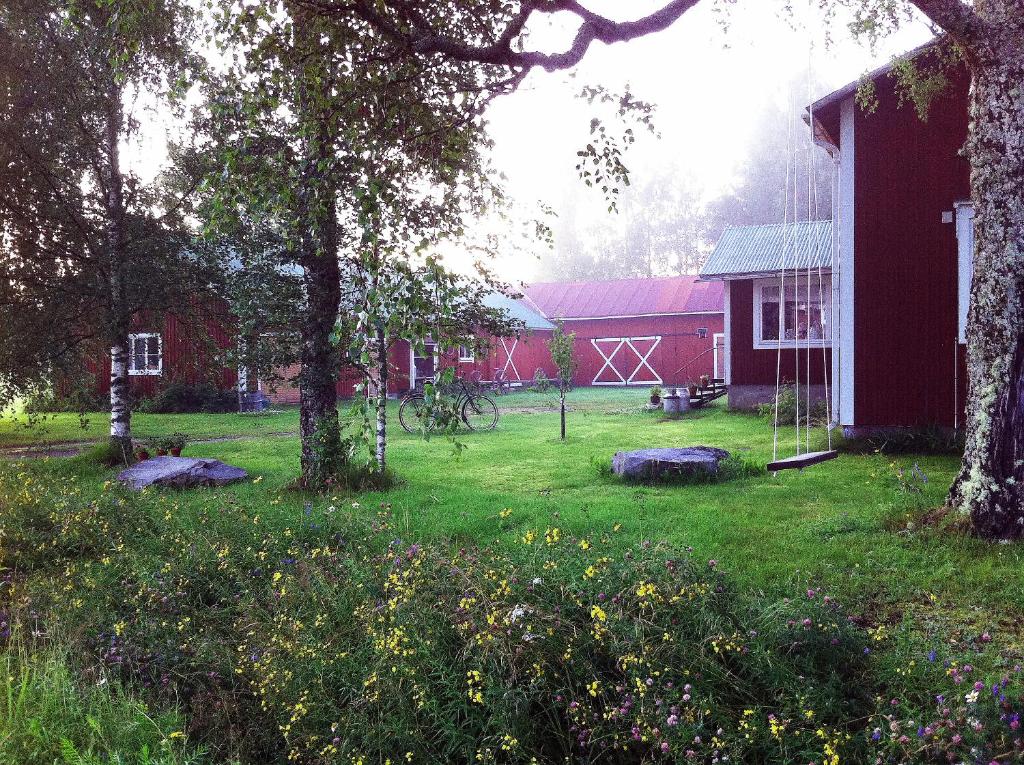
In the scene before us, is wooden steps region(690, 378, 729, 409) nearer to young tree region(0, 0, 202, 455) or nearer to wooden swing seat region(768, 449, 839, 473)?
young tree region(0, 0, 202, 455)

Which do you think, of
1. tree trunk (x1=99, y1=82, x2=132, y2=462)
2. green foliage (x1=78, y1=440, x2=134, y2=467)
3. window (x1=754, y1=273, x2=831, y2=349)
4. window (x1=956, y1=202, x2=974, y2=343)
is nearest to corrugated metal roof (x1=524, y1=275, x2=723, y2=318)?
window (x1=754, y1=273, x2=831, y2=349)

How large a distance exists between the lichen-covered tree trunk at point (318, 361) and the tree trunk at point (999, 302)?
5.79 meters

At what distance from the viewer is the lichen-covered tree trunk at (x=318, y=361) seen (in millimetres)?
8211

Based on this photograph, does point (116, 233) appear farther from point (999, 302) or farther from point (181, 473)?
point (999, 302)

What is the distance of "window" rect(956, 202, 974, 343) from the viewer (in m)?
9.34

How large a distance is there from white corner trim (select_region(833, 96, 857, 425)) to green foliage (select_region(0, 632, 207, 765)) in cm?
919

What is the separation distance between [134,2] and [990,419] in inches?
244

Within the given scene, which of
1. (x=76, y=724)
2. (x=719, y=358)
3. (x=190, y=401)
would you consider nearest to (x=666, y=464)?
(x=76, y=724)

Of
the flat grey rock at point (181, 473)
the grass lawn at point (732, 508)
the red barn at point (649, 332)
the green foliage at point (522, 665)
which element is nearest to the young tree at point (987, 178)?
the grass lawn at point (732, 508)

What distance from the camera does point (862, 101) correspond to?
7930 millimetres

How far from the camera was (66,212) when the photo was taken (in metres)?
10.4

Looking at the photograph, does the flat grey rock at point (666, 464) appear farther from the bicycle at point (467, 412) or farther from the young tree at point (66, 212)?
the young tree at point (66, 212)

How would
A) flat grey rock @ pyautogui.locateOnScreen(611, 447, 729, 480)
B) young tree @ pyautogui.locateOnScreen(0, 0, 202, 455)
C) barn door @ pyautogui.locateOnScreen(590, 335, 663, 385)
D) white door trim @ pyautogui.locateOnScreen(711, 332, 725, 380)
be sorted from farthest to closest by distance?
barn door @ pyautogui.locateOnScreen(590, 335, 663, 385) → white door trim @ pyautogui.locateOnScreen(711, 332, 725, 380) → young tree @ pyautogui.locateOnScreen(0, 0, 202, 455) → flat grey rock @ pyautogui.locateOnScreen(611, 447, 729, 480)

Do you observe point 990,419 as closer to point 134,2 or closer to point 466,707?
point 466,707
